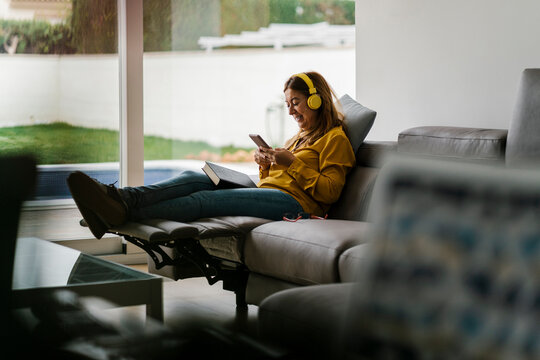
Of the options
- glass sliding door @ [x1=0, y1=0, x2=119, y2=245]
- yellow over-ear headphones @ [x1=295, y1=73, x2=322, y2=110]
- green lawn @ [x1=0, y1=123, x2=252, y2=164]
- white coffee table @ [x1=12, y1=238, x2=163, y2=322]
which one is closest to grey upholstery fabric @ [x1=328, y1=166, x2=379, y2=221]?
yellow over-ear headphones @ [x1=295, y1=73, x2=322, y2=110]

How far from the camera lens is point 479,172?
49 cm

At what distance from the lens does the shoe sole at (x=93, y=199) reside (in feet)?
8.11

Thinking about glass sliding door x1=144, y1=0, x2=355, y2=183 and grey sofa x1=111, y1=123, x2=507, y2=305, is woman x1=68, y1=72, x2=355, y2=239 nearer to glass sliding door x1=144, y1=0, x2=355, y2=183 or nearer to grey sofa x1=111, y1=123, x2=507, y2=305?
grey sofa x1=111, y1=123, x2=507, y2=305

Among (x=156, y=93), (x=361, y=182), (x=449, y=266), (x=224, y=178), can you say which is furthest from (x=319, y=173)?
(x=449, y=266)

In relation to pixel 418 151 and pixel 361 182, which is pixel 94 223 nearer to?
pixel 361 182

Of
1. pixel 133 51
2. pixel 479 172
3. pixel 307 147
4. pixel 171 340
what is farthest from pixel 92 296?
pixel 133 51

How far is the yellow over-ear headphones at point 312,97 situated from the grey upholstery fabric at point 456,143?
17.2 inches

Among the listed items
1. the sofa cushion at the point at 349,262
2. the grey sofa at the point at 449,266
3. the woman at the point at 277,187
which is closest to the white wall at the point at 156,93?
the woman at the point at 277,187

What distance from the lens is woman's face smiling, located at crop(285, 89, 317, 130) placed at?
3.12 m

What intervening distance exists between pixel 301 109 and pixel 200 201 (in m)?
0.67

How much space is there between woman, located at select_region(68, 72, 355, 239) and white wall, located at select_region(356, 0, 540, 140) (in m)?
0.50

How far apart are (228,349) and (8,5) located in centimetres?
349

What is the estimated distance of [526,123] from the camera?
2369 mm

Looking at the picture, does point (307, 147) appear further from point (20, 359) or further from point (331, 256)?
point (20, 359)
